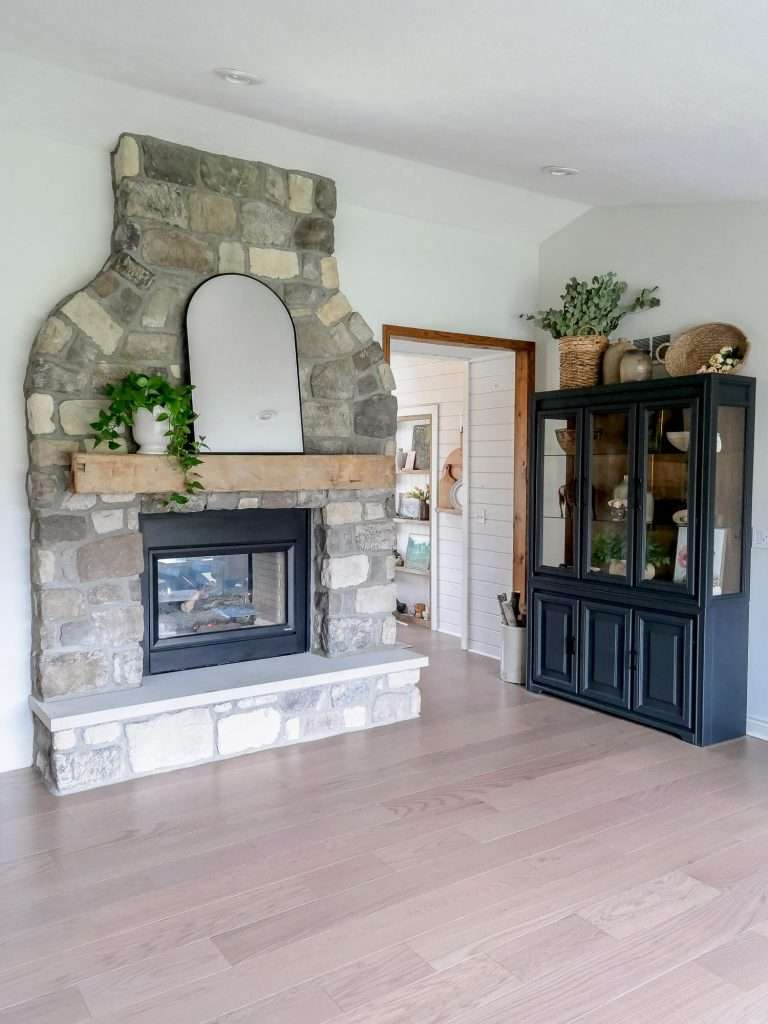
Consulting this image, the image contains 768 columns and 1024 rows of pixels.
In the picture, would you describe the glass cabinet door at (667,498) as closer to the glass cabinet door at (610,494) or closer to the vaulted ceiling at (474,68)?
the glass cabinet door at (610,494)

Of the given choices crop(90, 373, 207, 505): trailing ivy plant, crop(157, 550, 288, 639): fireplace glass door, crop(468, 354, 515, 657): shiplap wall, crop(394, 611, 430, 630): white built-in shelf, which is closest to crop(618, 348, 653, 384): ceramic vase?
crop(468, 354, 515, 657): shiplap wall

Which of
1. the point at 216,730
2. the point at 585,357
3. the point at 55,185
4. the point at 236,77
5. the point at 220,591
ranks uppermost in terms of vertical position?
the point at 236,77

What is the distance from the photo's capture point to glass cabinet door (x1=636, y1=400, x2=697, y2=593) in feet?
14.3

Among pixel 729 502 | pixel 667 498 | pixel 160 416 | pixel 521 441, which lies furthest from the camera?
pixel 521 441

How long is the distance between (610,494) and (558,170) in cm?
171

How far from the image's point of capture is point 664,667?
14.7ft

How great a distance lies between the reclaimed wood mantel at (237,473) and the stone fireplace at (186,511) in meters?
0.09

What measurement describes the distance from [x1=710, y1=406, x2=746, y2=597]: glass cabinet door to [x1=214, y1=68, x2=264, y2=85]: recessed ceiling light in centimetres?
263

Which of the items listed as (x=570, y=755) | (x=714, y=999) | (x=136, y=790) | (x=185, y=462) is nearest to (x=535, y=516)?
(x=570, y=755)

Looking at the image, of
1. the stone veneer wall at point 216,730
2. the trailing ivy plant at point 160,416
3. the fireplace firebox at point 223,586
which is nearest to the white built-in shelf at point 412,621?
the stone veneer wall at point 216,730

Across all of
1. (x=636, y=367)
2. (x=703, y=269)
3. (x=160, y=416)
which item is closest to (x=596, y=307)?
(x=636, y=367)

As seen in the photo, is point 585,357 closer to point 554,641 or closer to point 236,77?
point 554,641

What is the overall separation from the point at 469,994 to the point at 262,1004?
21.6 inches

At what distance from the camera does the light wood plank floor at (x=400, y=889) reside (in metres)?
2.34
